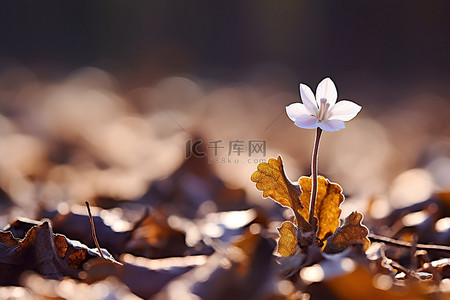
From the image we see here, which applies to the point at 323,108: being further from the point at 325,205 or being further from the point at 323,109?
the point at 325,205

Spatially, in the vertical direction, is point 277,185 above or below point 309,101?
below

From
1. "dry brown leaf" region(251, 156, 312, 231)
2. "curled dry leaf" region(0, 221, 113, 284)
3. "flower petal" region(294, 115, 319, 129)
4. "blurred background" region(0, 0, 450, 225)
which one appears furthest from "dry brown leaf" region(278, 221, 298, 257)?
"blurred background" region(0, 0, 450, 225)

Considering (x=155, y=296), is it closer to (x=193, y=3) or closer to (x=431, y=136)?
(x=431, y=136)

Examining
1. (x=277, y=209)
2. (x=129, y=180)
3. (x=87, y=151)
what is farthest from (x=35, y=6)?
(x=277, y=209)

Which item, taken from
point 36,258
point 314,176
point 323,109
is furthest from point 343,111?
point 36,258

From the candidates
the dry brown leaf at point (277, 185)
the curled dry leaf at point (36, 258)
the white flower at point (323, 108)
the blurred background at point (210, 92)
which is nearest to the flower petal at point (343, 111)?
the white flower at point (323, 108)

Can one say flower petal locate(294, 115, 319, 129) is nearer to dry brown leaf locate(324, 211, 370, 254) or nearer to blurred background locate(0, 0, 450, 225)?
dry brown leaf locate(324, 211, 370, 254)
